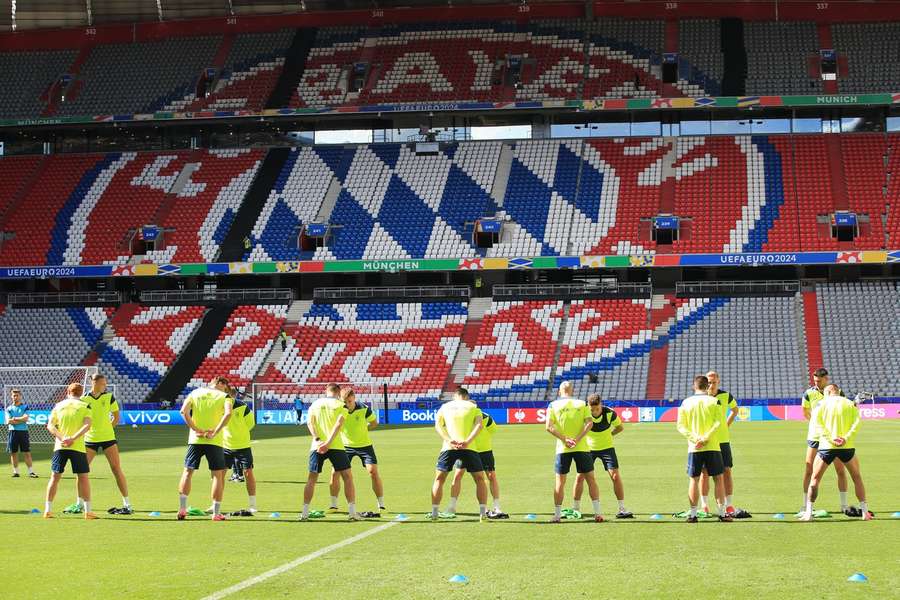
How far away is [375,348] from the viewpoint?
2296 inches

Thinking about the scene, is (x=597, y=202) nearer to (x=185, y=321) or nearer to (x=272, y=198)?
(x=272, y=198)

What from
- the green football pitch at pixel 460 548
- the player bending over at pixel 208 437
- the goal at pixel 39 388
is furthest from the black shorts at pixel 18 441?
the goal at pixel 39 388

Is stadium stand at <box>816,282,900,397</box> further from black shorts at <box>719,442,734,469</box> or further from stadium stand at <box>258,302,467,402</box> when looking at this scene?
black shorts at <box>719,442,734,469</box>

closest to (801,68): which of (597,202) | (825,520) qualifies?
(597,202)

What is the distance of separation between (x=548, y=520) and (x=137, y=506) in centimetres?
778

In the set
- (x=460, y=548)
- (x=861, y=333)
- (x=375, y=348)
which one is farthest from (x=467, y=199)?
(x=460, y=548)

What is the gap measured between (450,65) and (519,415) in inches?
1008

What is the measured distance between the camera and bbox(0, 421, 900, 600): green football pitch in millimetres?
11844

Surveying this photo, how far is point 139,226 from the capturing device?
64938 millimetres

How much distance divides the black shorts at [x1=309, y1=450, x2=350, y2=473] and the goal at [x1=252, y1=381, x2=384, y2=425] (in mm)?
35572

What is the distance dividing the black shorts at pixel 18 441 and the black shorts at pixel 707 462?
1768cm

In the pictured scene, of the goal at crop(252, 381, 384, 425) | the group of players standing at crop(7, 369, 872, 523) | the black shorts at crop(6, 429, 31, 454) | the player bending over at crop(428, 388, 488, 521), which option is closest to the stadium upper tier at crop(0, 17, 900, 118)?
the goal at crop(252, 381, 384, 425)

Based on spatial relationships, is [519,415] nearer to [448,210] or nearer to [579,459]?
[448,210]

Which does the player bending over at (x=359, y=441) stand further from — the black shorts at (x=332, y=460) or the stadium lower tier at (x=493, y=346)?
the stadium lower tier at (x=493, y=346)
